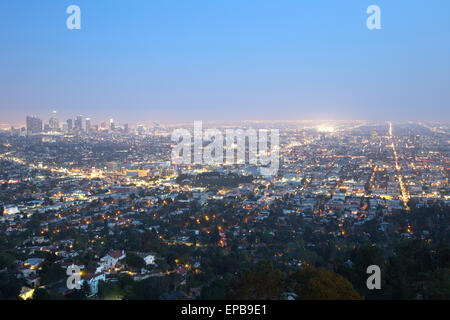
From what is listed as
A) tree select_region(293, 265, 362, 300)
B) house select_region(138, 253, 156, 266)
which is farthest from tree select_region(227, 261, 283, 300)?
house select_region(138, 253, 156, 266)

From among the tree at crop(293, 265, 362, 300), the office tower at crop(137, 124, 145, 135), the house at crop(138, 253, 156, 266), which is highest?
the office tower at crop(137, 124, 145, 135)

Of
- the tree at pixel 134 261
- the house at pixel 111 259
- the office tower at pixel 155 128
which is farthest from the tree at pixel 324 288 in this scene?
the office tower at pixel 155 128

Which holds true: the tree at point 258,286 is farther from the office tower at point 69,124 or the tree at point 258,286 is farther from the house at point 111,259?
the office tower at point 69,124

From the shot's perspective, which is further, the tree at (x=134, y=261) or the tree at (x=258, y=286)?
the tree at (x=134, y=261)

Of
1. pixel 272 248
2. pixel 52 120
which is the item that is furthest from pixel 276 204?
pixel 52 120

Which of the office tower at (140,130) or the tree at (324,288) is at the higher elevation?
the office tower at (140,130)

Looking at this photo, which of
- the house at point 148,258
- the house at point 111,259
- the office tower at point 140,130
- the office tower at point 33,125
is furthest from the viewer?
the office tower at point 140,130

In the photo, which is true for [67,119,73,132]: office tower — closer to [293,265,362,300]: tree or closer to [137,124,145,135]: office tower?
[137,124,145,135]: office tower
